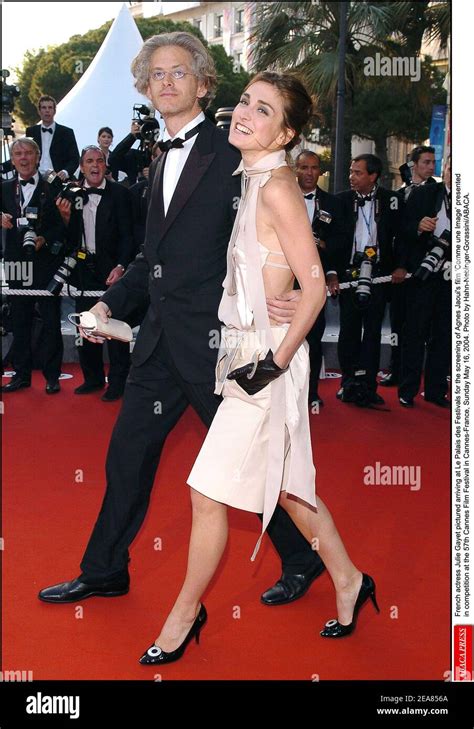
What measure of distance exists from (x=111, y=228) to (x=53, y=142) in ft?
12.8

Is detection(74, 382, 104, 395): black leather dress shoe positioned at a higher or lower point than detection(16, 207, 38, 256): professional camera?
lower

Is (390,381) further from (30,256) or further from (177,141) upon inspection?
(177,141)

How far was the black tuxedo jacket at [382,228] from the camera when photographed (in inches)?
259

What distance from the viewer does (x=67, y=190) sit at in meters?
6.80

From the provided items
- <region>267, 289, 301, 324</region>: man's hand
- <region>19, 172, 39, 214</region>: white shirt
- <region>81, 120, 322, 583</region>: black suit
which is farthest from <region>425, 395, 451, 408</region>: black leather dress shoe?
<region>267, 289, 301, 324</region>: man's hand

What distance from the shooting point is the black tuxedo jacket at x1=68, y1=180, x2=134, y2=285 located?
6.82 m

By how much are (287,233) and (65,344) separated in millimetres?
5496

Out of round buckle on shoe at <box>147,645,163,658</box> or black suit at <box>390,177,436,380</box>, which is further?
black suit at <box>390,177,436,380</box>

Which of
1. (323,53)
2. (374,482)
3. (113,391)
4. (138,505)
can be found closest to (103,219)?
(113,391)

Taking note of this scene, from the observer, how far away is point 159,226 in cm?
307

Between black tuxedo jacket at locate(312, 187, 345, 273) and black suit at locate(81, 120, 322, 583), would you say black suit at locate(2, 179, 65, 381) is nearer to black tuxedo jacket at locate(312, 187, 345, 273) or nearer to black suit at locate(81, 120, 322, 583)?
black tuxedo jacket at locate(312, 187, 345, 273)

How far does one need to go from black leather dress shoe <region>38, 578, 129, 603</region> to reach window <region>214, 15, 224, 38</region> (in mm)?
55390

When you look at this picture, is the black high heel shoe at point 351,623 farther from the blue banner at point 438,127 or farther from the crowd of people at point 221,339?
the blue banner at point 438,127
